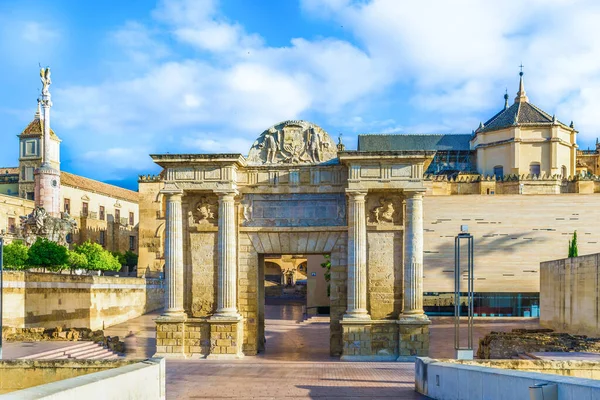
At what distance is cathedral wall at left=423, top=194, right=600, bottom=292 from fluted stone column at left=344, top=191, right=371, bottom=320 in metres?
23.3

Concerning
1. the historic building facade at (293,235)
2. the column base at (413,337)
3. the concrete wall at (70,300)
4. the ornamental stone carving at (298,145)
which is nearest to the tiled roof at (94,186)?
the concrete wall at (70,300)

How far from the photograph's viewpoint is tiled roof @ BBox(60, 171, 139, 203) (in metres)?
64.0

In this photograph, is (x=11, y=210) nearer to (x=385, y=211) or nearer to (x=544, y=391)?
(x=385, y=211)

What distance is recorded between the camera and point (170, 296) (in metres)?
19.9

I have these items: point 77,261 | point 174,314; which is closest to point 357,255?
point 174,314

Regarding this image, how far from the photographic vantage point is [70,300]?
108 ft

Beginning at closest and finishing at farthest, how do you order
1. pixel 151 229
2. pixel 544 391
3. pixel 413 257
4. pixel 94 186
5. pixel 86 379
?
pixel 544 391 < pixel 86 379 < pixel 413 257 < pixel 151 229 < pixel 94 186

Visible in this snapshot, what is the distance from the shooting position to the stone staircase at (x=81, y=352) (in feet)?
60.9

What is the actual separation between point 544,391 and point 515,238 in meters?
36.4

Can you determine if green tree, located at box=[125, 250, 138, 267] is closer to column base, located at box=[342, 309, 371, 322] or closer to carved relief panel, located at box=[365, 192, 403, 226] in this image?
column base, located at box=[342, 309, 371, 322]

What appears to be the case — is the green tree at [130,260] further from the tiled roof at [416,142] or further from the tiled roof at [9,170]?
the tiled roof at [416,142]

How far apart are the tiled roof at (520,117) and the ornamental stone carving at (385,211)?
137 feet

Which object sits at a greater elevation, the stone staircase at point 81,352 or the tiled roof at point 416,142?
the tiled roof at point 416,142

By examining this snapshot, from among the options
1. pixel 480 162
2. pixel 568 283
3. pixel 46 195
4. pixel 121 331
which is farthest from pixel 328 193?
pixel 480 162
